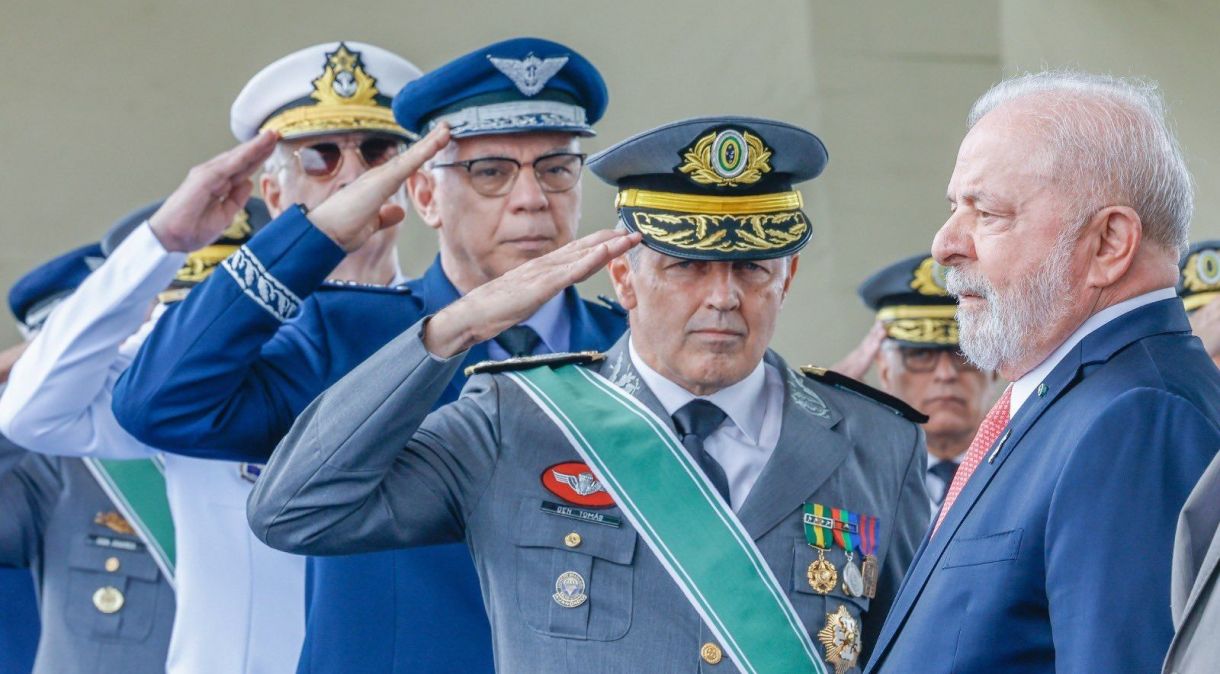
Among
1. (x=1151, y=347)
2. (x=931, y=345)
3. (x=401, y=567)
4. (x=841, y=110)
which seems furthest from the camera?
(x=841, y=110)

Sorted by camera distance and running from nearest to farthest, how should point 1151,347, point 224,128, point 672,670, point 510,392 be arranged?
point 1151,347 → point 672,670 → point 510,392 → point 224,128

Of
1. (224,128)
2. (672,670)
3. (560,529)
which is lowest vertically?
(672,670)

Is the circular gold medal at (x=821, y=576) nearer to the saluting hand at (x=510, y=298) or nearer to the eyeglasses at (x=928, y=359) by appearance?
the saluting hand at (x=510, y=298)

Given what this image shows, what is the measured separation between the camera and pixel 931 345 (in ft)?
17.8

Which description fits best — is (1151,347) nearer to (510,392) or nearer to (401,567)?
(510,392)

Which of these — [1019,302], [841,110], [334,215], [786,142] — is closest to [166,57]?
[841,110]

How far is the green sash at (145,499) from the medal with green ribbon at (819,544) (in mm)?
1750

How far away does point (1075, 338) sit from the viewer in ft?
8.95

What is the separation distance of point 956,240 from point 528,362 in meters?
0.82

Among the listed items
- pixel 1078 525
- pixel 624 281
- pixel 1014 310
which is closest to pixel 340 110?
pixel 624 281

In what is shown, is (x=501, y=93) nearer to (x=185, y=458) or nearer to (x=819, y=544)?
(x=185, y=458)

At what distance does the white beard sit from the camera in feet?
8.90

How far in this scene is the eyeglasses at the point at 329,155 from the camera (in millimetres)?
4469

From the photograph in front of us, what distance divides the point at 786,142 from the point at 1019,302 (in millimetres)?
747
